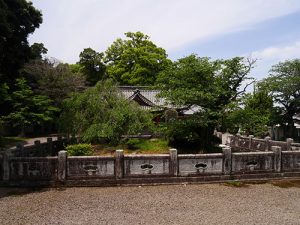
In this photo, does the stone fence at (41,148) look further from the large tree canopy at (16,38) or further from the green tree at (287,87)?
the green tree at (287,87)

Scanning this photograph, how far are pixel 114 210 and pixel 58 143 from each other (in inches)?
573

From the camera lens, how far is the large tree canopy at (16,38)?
27.0m

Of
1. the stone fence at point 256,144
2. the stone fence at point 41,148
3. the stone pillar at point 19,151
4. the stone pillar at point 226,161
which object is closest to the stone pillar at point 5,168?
the stone fence at point 41,148

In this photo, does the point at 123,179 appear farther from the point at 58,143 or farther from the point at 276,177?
the point at 58,143

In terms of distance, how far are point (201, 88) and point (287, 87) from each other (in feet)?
62.1

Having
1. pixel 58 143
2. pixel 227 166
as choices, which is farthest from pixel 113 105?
pixel 227 166

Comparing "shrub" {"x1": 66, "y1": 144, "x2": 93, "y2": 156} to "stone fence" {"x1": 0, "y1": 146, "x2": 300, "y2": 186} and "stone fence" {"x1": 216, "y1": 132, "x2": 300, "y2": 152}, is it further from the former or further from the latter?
"stone fence" {"x1": 216, "y1": 132, "x2": 300, "y2": 152}

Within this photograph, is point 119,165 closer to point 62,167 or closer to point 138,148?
point 62,167

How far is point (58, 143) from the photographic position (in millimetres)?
22656

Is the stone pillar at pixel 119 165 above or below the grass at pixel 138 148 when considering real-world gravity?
above

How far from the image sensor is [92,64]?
52.2 meters

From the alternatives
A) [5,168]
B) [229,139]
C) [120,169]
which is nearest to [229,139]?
[229,139]

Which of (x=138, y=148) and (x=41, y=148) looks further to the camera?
(x=138, y=148)

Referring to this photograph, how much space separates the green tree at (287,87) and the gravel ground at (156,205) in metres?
23.0
